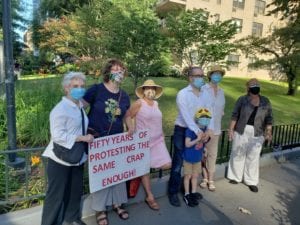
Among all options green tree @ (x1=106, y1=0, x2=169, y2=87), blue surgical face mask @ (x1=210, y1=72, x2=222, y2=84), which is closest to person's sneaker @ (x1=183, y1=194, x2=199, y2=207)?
blue surgical face mask @ (x1=210, y1=72, x2=222, y2=84)

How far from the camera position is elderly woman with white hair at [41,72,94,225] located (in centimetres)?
319

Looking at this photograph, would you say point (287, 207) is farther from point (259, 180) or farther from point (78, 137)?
point (78, 137)

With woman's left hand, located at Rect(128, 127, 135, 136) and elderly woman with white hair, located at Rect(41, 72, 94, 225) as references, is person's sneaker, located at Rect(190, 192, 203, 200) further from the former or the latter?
elderly woman with white hair, located at Rect(41, 72, 94, 225)

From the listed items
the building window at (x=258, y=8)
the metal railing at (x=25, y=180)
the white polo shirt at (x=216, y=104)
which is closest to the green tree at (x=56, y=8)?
the building window at (x=258, y=8)

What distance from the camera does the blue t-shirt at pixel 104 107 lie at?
3.70 metres

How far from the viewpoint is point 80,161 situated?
3463mm

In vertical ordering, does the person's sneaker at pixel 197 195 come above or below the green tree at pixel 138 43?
below

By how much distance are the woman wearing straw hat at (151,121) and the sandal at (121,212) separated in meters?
0.45

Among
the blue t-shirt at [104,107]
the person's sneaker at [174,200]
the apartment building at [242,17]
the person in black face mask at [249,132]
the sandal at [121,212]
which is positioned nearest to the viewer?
the blue t-shirt at [104,107]

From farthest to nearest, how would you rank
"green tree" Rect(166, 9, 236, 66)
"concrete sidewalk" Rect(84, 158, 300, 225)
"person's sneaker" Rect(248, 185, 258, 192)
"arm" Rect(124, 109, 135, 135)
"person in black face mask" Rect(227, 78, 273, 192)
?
1. "green tree" Rect(166, 9, 236, 66)
2. "person's sneaker" Rect(248, 185, 258, 192)
3. "person in black face mask" Rect(227, 78, 273, 192)
4. "concrete sidewalk" Rect(84, 158, 300, 225)
5. "arm" Rect(124, 109, 135, 135)

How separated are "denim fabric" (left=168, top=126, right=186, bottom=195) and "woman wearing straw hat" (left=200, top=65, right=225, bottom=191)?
0.50m

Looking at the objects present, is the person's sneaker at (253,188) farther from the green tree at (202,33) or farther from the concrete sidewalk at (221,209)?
the green tree at (202,33)

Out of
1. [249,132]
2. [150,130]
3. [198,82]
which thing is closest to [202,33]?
[249,132]

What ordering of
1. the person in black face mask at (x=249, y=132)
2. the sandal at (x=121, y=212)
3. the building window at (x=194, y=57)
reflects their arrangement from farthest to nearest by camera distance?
the building window at (x=194, y=57)
the person in black face mask at (x=249, y=132)
the sandal at (x=121, y=212)
